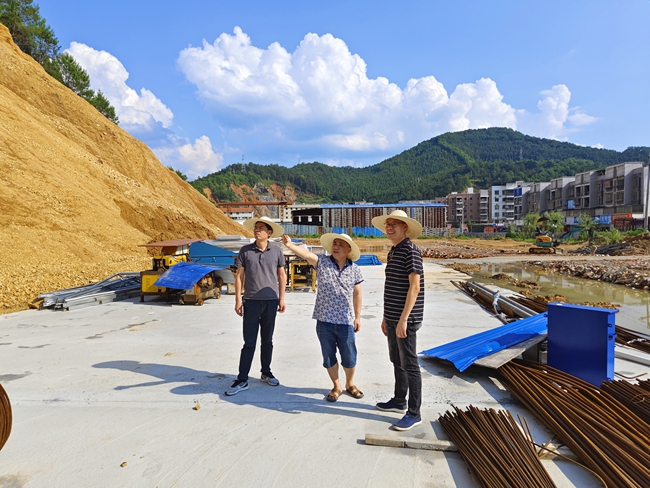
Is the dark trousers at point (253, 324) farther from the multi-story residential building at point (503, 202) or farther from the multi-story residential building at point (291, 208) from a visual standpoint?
the multi-story residential building at point (503, 202)

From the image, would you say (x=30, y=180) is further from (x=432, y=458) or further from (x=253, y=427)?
(x=432, y=458)

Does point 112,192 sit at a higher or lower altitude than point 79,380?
higher

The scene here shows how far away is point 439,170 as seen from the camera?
6161 inches

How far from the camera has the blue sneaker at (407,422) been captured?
3.16 meters

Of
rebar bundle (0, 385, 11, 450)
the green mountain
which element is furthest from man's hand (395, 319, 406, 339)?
the green mountain

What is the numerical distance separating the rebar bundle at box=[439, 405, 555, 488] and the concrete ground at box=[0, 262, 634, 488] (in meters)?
0.12

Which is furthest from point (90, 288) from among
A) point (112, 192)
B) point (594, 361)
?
point (112, 192)

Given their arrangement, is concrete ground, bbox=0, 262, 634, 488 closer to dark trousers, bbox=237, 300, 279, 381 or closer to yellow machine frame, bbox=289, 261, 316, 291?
dark trousers, bbox=237, 300, 279, 381

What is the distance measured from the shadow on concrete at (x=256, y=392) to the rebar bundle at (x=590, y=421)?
1237 mm

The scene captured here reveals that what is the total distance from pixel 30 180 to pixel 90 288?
842cm

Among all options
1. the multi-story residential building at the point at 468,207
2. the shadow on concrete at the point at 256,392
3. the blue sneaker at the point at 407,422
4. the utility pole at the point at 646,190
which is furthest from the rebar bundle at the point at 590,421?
the multi-story residential building at the point at 468,207

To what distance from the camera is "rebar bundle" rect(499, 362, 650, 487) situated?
8.20 ft

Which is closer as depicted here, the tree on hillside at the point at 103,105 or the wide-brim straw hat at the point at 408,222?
the wide-brim straw hat at the point at 408,222

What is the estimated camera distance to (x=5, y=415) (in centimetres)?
241
